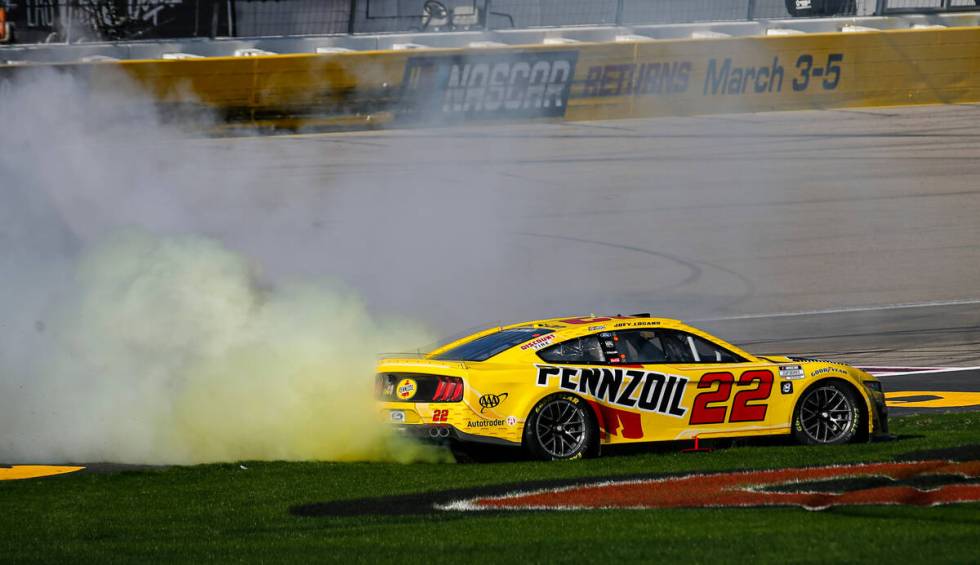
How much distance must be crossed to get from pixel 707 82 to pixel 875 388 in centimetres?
1486

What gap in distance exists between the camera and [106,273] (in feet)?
36.2

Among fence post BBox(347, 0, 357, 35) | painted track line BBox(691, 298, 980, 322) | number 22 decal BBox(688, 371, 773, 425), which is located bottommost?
painted track line BBox(691, 298, 980, 322)

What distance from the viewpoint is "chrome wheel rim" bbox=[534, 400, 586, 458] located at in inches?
388

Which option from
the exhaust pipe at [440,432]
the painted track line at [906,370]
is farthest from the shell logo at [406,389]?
the painted track line at [906,370]

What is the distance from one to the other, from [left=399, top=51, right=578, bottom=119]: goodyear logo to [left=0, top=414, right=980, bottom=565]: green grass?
1107 cm

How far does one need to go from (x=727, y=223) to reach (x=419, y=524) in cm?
1321

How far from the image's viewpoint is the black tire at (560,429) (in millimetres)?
9789

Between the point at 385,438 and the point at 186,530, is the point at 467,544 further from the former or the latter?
the point at 385,438

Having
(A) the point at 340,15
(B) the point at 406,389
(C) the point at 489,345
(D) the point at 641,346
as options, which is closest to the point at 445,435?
(B) the point at 406,389

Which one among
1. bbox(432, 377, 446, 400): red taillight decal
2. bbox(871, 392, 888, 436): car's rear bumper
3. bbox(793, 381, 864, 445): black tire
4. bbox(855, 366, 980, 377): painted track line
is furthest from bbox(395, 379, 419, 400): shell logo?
bbox(855, 366, 980, 377): painted track line

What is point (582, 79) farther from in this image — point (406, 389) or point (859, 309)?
point (406, 389)

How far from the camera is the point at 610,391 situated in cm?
1008

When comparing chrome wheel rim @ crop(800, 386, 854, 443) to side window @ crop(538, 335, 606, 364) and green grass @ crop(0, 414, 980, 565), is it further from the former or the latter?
side window @ crop(538, 335, 606, 364)

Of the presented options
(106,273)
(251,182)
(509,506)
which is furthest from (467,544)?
(251,182)
